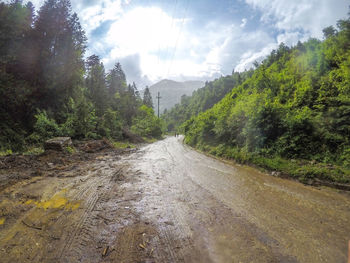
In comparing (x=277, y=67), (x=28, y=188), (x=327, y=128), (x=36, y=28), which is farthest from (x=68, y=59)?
(x=277, y=67)

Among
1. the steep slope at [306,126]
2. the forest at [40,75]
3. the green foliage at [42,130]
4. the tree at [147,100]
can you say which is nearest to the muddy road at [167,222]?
the steep slope at [306,126]

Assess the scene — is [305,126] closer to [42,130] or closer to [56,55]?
[42,130]

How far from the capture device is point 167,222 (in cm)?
301

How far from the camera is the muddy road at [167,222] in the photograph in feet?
7.40

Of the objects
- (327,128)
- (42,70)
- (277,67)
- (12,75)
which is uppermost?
(277,67)

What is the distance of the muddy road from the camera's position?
7.40 ft

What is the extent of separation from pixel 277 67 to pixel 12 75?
83.5 feet

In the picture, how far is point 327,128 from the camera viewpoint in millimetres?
6766

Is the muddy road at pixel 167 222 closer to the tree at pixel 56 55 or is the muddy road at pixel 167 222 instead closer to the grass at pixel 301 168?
the grass at pixel 301 168

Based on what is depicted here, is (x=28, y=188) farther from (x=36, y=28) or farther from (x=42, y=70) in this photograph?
(x=36, y=28)

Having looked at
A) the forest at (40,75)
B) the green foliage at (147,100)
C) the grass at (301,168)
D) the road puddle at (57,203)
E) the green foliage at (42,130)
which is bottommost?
the road puddle at (57,203)

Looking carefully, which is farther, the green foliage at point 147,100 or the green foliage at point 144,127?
the green foliage at point 147,100

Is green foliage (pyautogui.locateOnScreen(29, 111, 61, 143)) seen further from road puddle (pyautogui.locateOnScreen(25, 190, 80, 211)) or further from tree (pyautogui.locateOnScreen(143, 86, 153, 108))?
tree (pyautogui.locateOnScreen(143, 86, 153, 108))

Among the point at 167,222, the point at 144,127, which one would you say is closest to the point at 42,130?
the point at 167,222
